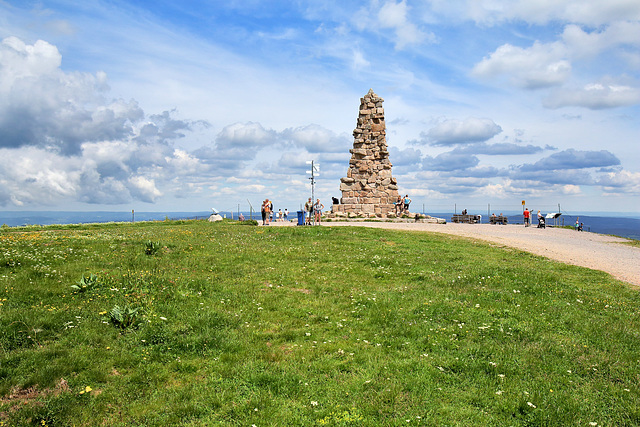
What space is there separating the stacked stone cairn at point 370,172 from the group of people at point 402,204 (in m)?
0.80

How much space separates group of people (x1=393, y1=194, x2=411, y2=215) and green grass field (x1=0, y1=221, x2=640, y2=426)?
112ft

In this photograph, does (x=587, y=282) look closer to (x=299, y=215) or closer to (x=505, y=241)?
(x=505, y=241)

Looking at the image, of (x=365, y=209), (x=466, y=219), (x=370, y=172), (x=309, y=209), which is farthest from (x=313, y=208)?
(x=466, y=219)

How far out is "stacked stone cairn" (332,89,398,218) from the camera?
5047 centimetres

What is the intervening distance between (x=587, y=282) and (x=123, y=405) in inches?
621

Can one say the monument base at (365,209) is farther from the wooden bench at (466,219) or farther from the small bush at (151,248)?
the small bush at (151,248)

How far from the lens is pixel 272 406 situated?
657 cm

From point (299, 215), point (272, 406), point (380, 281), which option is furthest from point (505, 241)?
point (272, 406)

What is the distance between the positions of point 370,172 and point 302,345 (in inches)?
1703

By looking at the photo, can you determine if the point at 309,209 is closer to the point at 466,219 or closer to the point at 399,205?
the point at 399,205

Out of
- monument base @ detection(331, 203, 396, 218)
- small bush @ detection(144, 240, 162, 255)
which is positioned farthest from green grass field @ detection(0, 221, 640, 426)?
monument base @ detection(331, 203, 396, 218)

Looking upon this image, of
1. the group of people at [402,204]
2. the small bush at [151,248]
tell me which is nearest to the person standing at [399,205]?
the group of people at [402,204]

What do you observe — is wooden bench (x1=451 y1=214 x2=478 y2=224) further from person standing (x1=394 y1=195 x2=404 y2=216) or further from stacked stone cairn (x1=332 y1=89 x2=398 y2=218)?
stacked stone cairn (x1=332 y1=89 x2=398 y2=218)

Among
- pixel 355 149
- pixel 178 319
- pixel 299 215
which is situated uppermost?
pixel 355 149
